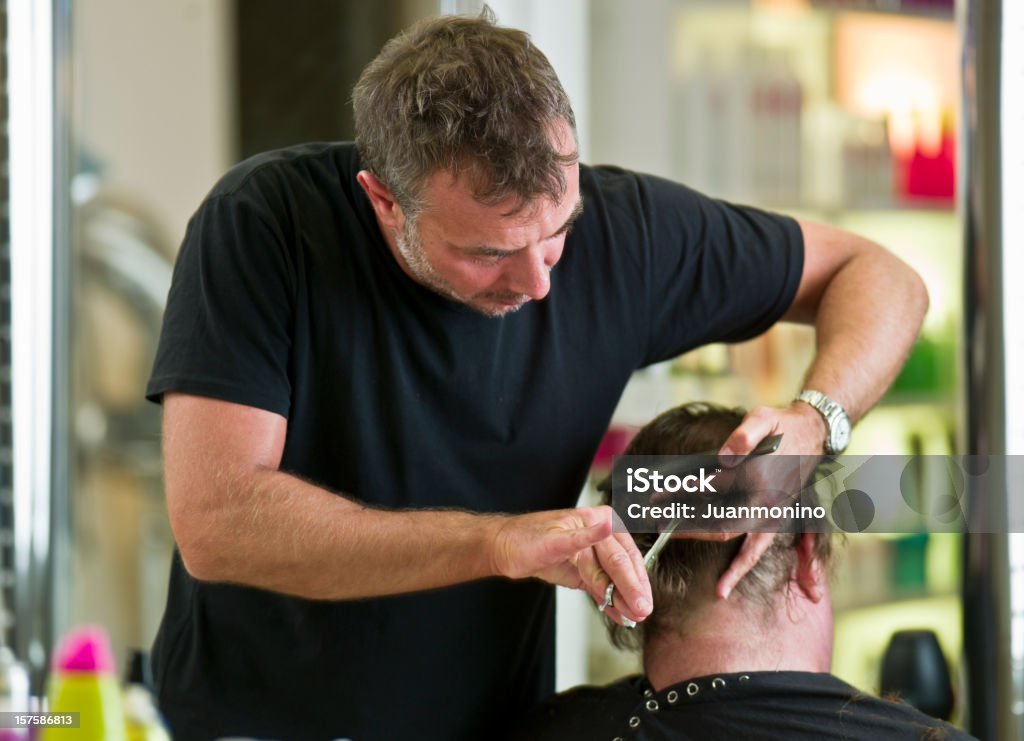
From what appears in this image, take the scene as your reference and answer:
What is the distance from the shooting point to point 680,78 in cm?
354

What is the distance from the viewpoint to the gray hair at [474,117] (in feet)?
4.17

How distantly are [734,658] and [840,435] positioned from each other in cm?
33

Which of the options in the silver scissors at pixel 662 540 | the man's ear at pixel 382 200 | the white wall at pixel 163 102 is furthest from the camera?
the white wall at pixel 163 102

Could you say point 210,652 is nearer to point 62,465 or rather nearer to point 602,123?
point 62,465

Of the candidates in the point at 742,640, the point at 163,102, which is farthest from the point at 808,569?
the point at 163,102

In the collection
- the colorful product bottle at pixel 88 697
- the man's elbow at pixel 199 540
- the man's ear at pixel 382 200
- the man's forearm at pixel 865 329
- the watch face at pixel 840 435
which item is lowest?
the colorful product bottle at pixel 88 697

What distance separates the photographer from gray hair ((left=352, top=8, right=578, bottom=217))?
1.27 meters

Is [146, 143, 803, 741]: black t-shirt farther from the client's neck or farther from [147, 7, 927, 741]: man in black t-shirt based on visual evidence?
the client's neck

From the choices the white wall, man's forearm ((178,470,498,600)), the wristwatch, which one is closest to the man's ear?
man's forearm ((178,470,498,600))

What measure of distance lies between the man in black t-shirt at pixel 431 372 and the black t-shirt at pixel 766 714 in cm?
15

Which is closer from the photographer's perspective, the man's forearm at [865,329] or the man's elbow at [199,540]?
the man's elbow at [199,540]

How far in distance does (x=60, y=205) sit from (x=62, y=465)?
0.43 metres

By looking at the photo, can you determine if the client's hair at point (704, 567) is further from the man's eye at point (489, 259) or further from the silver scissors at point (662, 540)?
the man's eye at point (489, 259)

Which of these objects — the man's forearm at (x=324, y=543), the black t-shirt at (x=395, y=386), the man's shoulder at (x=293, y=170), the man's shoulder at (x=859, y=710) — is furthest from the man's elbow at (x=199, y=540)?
the man's shoulder at (x=859, y=710)
